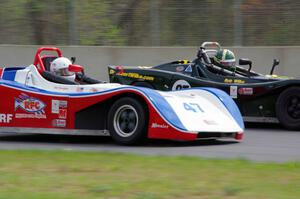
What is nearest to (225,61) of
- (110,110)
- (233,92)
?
(233,92)

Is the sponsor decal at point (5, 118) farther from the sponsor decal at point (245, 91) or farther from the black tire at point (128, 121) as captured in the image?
the sponsor decal at point (245, 91)

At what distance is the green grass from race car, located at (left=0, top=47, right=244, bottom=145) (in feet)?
4.40

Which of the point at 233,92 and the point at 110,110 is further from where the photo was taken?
the point at 233,92

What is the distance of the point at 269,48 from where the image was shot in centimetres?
1822

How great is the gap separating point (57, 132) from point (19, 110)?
70 centimetres

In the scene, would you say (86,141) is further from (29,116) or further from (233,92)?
(233,92)

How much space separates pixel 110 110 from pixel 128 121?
313 mm

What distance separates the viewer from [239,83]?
44.6 ft

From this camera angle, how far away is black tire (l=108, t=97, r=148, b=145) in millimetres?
10398

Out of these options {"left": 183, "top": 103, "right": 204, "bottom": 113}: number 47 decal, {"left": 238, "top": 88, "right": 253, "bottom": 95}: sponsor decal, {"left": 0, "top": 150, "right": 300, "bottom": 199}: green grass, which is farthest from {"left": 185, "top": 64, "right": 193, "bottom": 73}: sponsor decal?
{"left": 0, "top": 150, "right": 300, "bottom": 199}: green grass

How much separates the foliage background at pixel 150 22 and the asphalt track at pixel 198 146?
6597 mm

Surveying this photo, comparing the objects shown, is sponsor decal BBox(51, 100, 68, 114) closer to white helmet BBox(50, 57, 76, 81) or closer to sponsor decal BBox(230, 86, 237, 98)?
white helmet BBox(50, 57, 76, 81)

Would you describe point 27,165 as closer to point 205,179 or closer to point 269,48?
point 205,179

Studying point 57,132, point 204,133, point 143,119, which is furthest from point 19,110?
point 204,133
